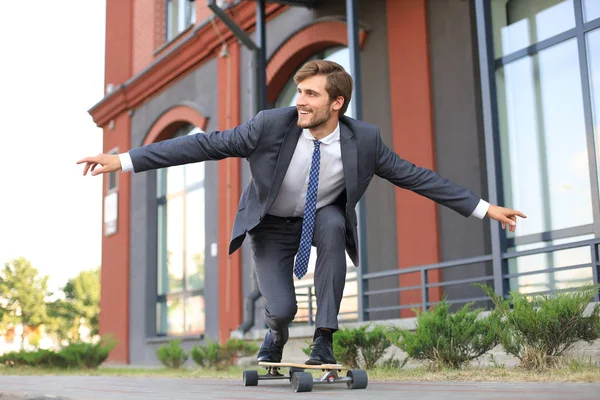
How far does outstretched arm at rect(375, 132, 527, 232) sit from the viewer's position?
4.12 metres

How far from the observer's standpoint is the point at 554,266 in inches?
332

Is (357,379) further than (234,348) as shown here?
No

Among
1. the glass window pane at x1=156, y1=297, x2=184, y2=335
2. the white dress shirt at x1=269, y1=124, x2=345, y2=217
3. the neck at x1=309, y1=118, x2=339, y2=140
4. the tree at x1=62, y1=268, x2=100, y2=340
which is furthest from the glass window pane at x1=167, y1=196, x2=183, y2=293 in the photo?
the tree at x1=62, y1=268, x2=100, y2=340

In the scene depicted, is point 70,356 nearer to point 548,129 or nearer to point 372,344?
point 372,344

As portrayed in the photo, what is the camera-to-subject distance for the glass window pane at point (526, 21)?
28.0 feet

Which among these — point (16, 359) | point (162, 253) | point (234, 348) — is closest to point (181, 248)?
point (162, 253)

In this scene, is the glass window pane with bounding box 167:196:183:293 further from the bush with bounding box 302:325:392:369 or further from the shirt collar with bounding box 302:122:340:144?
the shirt collar with bounding box 302:122:340:144

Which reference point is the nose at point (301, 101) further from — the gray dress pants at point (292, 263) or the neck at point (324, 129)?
the gray dress pants at point (292, 263)

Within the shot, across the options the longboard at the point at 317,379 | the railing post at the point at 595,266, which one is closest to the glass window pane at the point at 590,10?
the railing post at the point at 595,266

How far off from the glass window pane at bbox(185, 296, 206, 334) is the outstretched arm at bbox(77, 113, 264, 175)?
35.2 ft

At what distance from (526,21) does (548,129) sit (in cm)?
128

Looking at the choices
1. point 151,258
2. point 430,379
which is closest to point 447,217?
point 430,379

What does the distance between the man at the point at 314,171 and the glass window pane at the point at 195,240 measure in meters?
10.7

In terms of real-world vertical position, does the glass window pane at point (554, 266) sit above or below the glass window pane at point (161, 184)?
below
